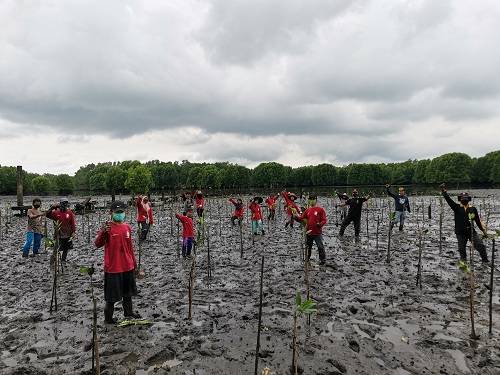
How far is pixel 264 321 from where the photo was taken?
7324mm

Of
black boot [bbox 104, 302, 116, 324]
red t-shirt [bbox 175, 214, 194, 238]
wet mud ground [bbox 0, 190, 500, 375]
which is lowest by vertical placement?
wet mud ground [bbox 0, 190, 500, 375]

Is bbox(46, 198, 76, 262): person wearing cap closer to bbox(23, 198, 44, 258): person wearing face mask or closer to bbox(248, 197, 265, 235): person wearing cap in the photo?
bbox(23, 198, 44, 258): person wearing face mask

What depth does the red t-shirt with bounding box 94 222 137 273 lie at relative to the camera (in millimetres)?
7094

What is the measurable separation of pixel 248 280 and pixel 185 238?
356 centimetres

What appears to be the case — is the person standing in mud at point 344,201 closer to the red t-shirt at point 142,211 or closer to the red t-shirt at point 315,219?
the red t-shirt at point 315,219

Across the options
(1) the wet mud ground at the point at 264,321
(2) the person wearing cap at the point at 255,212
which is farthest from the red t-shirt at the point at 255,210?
(1) the wet mud ground at the point at 264,321

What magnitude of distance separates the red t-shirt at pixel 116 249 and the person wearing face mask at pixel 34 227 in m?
7.82

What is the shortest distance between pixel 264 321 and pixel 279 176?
128805mm

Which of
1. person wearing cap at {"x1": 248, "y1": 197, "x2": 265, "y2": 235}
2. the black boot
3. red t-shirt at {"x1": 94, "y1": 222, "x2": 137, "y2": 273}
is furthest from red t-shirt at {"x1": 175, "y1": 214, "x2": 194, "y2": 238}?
person wearing cap at {"x1": 248, "y1": 197, "x2": 265, "y2": 235}

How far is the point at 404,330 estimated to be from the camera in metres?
6.78

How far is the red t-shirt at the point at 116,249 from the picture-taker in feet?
23.3

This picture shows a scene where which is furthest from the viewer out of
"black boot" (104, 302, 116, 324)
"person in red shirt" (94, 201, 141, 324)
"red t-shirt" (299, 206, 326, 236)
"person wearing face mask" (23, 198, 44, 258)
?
"person wearing face mask" (23, 198, 44, 258)

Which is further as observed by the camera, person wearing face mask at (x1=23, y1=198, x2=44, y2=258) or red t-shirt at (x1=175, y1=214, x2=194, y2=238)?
person wearing face mask at (x1=23, y1=198, x2=44, y2=258)

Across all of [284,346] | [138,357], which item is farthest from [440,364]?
[138,357]
